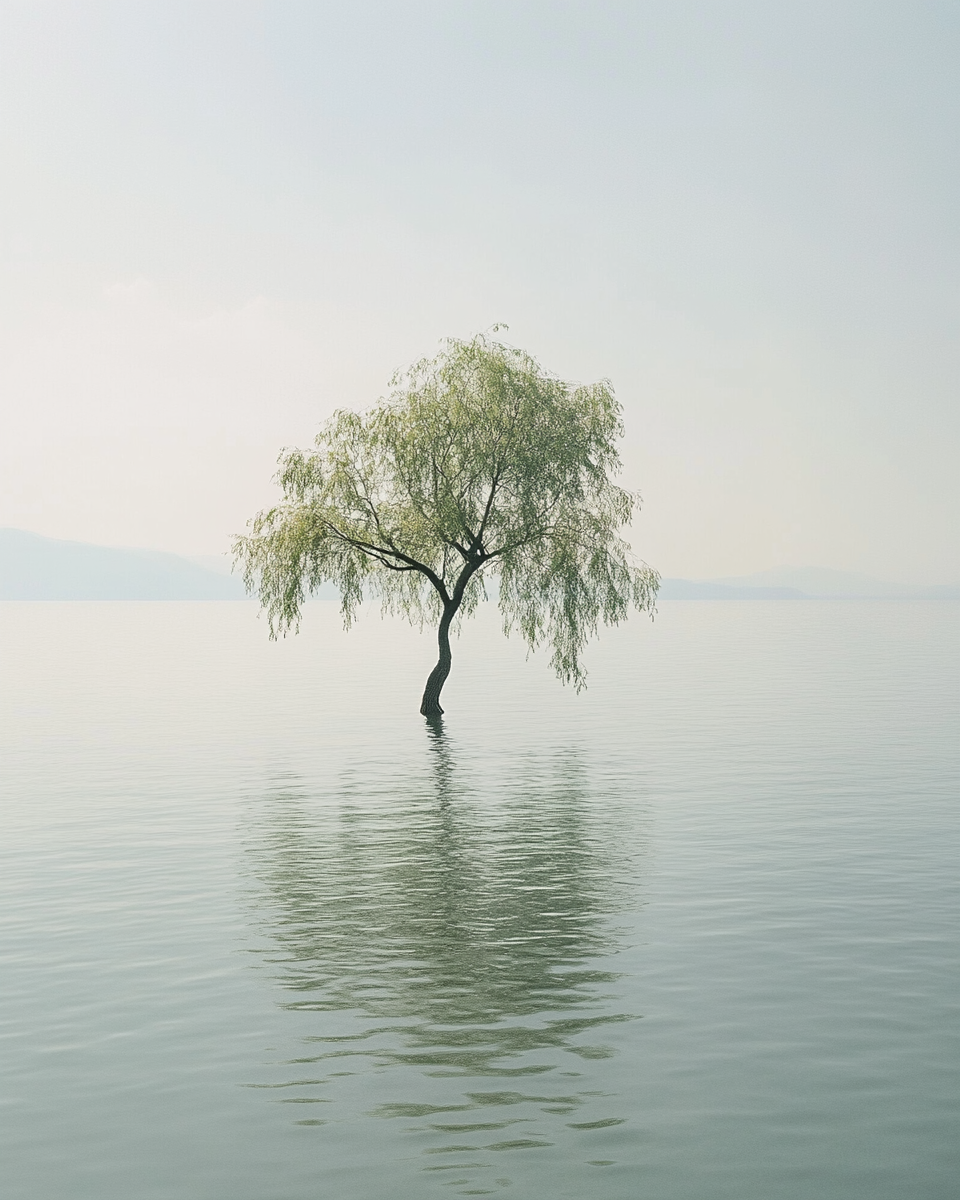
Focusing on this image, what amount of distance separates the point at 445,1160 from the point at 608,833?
47.8 ft

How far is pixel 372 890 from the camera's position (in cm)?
1856

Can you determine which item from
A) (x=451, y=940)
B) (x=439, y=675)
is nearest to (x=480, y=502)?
(x=439, y=675)

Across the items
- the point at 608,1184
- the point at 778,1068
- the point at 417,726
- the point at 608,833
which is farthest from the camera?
the point at 417,726

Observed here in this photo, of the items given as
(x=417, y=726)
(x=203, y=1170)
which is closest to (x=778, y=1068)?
(x=203, y=1170)

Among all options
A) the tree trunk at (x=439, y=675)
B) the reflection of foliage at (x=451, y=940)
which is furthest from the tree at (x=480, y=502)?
the reflection of foliage at (x=451, y=940)

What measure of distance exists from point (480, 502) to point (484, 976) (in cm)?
2955

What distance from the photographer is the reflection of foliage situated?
1067cm

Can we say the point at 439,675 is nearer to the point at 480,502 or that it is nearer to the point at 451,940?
the point at 480,502

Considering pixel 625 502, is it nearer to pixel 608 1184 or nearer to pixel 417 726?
pixel 417 726

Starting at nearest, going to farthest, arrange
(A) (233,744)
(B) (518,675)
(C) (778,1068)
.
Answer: (C) (778,1068) → (A) (233,744) → (B) (518,675)

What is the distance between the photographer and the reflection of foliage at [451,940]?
10672mm

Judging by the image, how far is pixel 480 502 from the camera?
42.3 m

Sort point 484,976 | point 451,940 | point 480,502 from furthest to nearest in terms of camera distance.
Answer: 1. point 480,502
2. point 451,940
3. point 484,976

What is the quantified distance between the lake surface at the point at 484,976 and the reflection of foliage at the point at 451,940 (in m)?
0.06
